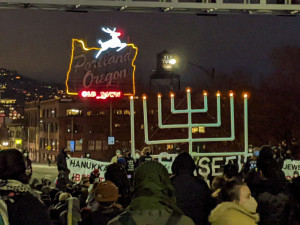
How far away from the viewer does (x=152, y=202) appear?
11.1 feet

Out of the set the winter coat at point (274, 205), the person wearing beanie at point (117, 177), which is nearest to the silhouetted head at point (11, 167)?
the person wearing beanie at point (117, 177)

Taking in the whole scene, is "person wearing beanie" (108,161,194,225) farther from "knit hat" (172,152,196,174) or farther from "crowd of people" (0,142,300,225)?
"knit hat" (172,152,196,174)

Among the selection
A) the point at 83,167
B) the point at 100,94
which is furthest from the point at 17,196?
the point at 100,94

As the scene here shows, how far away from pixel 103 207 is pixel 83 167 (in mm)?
9821

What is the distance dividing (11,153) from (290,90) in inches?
1448

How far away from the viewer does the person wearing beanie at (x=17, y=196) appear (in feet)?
11.8

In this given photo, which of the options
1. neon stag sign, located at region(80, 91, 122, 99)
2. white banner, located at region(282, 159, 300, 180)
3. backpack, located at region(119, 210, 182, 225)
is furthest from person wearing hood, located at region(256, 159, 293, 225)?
neon stag sign, located at region(80, 91, 122, 99)

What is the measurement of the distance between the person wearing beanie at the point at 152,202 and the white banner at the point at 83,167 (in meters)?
10.7

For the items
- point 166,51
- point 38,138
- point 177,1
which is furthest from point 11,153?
point 38,138

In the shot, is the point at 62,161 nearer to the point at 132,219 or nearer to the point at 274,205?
the point at 274,205

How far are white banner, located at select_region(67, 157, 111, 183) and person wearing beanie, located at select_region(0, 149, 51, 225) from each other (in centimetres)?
1042

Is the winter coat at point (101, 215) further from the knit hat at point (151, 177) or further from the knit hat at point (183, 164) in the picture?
the knit hat at point (183, 164)

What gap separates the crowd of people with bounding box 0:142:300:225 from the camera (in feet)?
11.1

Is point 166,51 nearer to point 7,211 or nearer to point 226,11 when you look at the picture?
point 226,11
